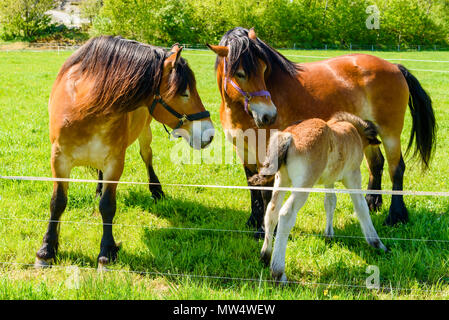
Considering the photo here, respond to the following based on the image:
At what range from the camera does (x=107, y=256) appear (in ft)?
11.6

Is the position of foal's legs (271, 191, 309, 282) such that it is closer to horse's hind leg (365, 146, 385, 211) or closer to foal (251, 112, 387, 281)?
foal (251, 112, 387, 281)

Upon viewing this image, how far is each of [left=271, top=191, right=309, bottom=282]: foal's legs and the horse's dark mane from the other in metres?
1.30

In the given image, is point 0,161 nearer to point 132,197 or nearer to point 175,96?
point 132,197

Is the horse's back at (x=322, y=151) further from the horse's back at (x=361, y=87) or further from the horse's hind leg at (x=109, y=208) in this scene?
the horse's hind leg at (x=109, y=208)

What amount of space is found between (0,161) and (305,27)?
4749 centimetres

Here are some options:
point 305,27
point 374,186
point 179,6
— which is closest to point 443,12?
point 305,27

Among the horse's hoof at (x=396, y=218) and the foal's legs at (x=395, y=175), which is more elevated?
the foal's legs at (x=395, y=175)

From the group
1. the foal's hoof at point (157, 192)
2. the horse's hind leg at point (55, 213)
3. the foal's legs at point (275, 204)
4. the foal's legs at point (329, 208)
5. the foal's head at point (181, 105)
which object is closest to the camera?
the foal's legs at point (275, 204)

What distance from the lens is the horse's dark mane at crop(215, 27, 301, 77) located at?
3.55 m

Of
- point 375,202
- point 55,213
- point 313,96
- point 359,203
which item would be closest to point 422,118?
point 375,202

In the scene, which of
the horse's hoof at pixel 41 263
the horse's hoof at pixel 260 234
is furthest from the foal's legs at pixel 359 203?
the horse's hoof at pixel 41 263

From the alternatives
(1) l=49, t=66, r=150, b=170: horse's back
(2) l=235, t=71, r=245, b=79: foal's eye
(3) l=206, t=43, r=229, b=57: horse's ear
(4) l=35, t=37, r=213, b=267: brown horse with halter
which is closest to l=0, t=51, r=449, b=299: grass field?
(4) l=35, t=37, r=213, b=267: brown horse with halter

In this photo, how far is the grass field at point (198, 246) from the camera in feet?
9.80

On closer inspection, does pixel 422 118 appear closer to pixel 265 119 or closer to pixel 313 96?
pixel 313 96
